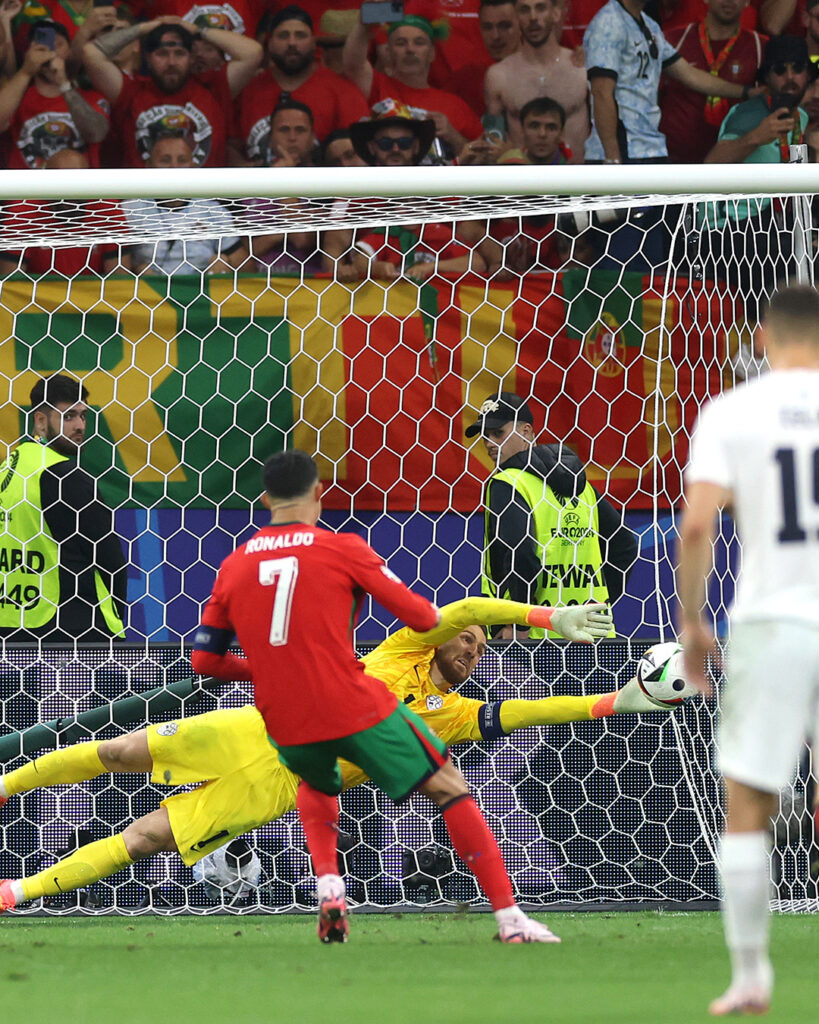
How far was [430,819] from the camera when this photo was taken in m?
5.98

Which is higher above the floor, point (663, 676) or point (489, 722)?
point (663, 676)

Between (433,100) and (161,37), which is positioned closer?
(161,37)

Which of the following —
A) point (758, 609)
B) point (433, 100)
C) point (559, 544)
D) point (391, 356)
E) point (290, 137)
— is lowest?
point (758, 609)

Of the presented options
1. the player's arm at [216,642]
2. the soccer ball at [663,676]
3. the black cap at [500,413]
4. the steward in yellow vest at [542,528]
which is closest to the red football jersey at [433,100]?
the black cap at [500,413]

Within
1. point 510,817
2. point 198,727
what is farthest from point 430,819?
point 198,727

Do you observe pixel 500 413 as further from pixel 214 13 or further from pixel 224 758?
pixel 214 13

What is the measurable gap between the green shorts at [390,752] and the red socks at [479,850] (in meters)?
0.16

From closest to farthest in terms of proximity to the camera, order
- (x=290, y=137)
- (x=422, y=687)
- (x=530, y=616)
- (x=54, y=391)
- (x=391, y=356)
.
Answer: (x=530, y=616) < (x=422, y=687) < (x=54, y=391) < (x=391, y=356) < (x=290, y=137)

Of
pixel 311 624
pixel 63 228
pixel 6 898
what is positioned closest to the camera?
pixel 311 624

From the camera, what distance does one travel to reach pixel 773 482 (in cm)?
319

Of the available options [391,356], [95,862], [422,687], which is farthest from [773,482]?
[391,356]

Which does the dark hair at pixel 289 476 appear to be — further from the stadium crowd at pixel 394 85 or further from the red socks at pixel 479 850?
the stadium crowd at pixel 394 85

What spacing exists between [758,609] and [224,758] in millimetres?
2690

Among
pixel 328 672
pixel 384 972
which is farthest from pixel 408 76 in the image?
pixel 384 972
